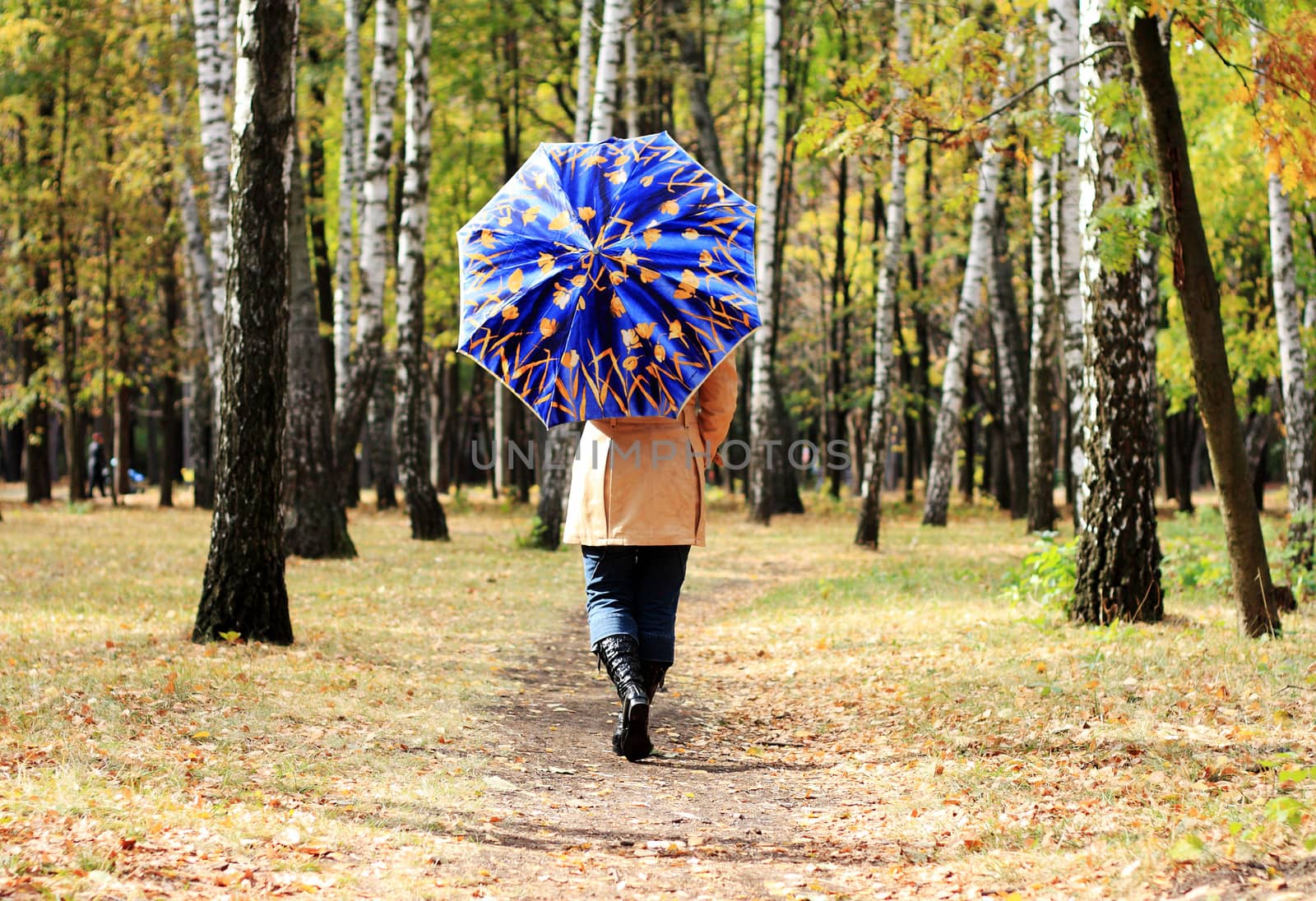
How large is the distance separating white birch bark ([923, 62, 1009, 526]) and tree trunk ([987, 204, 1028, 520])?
64 cm

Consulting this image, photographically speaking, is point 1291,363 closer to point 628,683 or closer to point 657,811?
point 628,683

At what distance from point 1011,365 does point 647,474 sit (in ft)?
61.2

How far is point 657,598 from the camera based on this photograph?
590 centimetres

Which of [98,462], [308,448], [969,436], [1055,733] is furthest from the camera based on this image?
[969,436]

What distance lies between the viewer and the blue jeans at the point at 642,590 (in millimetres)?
5879

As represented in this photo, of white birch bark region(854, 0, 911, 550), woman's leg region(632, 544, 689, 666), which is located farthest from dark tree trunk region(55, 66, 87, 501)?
woman's leg region(632, 544, 689, 666)

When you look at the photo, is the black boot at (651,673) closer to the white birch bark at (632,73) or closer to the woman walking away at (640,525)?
the woman walking away at (640,525)

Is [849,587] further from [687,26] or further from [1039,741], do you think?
[687,26]

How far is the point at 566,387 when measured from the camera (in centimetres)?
571

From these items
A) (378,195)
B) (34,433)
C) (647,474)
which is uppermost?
(378,195)

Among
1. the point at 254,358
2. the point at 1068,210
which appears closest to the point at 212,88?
the point at 254,358

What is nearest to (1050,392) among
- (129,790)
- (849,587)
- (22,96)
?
(849,587)

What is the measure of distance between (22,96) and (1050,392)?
18661 mm

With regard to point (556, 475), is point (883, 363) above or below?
above
